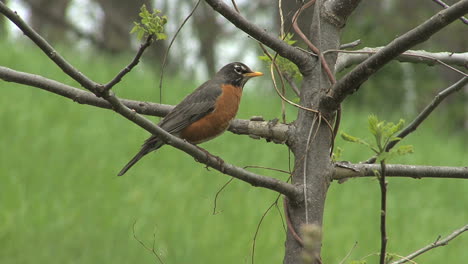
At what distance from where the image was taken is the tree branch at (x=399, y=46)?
65.9 inches

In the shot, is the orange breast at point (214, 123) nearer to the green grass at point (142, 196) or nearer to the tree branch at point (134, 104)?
the tree branch at point (134, 104)

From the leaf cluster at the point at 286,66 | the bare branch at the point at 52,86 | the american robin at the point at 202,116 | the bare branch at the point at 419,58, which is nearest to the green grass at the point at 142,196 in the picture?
the american robin at the point at 202,116

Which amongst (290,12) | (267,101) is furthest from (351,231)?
(290,12)

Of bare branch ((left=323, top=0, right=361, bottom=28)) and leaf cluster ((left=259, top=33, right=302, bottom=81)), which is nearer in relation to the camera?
bare branch ((left=323, top=0, right=361, bottom=28))

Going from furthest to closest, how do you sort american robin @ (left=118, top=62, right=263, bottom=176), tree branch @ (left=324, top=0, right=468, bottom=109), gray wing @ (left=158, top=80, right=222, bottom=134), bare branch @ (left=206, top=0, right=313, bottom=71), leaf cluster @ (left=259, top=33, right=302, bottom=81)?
gray wing @ (left=158, top=80, right=222, bottom=134) < american robin @ (left=118, top=62, right=263, bottom=176) < leaf cluster @ (left=259, top=33, right=302, bottom=81) < bare branch @ (left=206, top=0, right=313, bottom=71) < tree branch @ (left=324, top=0, right=468, bottom=109)

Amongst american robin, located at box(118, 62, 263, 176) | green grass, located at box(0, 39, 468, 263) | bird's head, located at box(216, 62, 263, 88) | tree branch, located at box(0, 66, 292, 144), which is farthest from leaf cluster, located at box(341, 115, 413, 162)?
green grass, located at box(0, 39, 468, 263)

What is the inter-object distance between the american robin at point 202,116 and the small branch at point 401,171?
3.77ft

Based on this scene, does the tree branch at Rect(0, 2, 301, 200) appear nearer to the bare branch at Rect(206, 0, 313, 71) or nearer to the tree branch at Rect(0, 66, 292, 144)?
the tree branch at Rect(0, 66, 292, 144)

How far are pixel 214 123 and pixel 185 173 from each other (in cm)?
502

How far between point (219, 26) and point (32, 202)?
26.0 ft

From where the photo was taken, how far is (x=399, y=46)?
176cm

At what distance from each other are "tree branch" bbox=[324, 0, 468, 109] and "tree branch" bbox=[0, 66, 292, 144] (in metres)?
0.37

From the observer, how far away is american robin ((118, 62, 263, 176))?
3.44m

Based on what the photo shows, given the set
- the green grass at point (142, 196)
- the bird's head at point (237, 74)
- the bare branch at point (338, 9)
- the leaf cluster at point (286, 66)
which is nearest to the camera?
the bare branch at point (338, 9)
